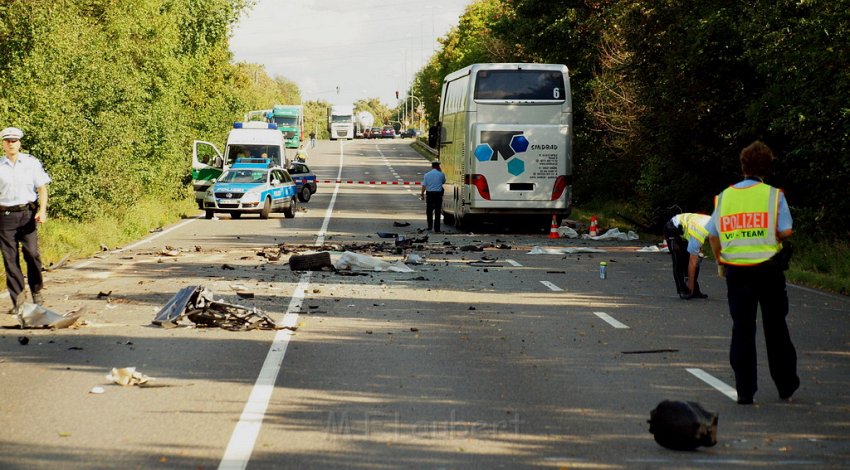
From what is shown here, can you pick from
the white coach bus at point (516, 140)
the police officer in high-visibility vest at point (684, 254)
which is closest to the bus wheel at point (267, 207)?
the white coach bus at point (516, 140)

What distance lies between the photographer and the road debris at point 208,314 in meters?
12.7

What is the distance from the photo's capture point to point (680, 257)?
15.8 metres

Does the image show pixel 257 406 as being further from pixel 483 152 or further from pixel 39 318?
pixel 483 152

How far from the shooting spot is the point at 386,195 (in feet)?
182

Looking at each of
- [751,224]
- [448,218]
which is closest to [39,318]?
[751,224]

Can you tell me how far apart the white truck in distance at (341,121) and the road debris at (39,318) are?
11690 centimetres

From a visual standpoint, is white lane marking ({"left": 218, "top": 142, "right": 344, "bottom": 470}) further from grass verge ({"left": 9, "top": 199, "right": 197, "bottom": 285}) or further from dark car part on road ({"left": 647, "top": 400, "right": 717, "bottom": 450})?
grass verge ({"left": 9, "top": 199, "right": 197, "bottom": 285})

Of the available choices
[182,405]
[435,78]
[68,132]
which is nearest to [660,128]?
[68,132]

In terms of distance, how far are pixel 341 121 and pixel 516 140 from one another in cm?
10293

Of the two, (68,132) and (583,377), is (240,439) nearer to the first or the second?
(583,377)

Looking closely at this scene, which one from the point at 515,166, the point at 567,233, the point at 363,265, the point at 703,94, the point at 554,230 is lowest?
the point at 567,233

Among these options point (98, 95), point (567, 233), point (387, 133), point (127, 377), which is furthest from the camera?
point (387, 133)

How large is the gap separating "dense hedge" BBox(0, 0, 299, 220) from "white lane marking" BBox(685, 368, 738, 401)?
2064cm

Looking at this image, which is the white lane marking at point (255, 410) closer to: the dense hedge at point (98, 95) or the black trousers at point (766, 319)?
the black trousers at point (766, 319)
